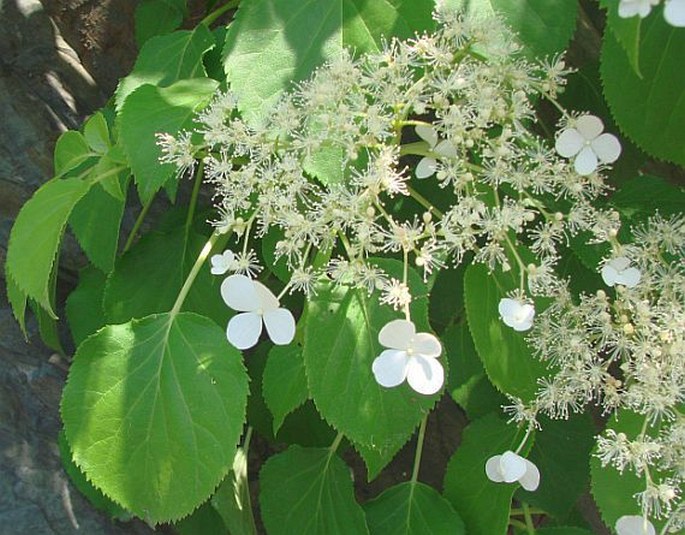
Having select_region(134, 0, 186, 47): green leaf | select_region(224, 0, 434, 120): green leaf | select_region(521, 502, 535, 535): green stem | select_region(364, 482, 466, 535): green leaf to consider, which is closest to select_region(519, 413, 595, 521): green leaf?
select_region(521, 502, 535, 535): green stem

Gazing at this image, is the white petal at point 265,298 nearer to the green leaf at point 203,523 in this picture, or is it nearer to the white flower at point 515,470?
the white flower at point 515,470

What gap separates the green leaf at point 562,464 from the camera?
123 cm

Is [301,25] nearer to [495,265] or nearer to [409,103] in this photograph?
[409,103]

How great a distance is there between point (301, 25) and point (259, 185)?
24 centimetres

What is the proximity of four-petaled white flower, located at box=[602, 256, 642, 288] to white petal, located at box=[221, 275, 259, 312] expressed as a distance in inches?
14.3

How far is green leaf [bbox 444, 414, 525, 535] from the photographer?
1.11 meters

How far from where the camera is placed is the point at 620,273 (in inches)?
35.5

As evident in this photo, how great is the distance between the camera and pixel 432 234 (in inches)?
34.2

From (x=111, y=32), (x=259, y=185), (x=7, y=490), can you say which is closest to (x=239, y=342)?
(x=259, y=185)

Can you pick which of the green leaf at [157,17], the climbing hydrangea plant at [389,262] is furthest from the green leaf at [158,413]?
the green leaf at [157,17]

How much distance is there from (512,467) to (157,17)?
997 mm

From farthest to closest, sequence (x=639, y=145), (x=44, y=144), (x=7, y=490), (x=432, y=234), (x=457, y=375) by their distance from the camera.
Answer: (x=44, y=144), (x=7, y=490), (x=457, y=375), (x=639, y=145), (x=432, y=234)

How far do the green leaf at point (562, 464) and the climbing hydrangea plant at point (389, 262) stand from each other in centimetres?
5

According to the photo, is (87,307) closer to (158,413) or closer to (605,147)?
(158,413)
